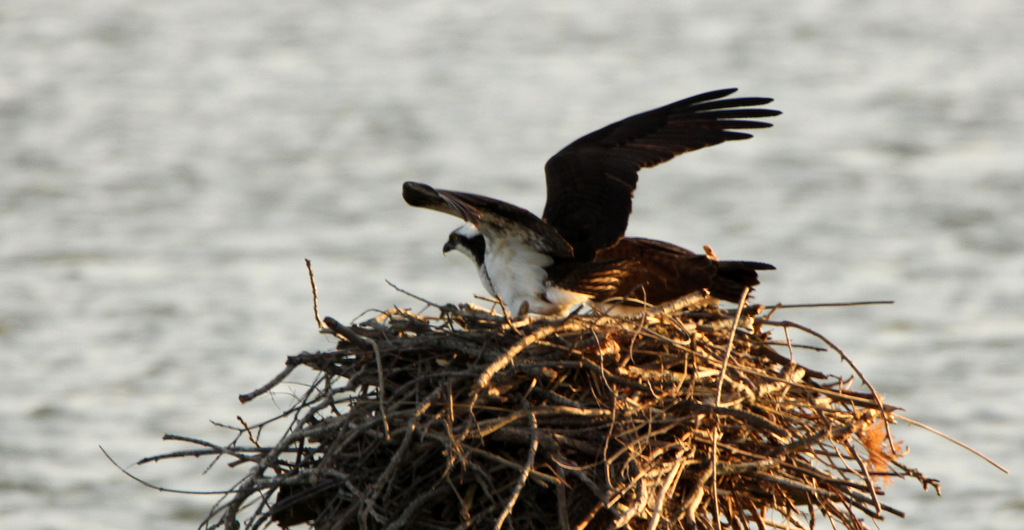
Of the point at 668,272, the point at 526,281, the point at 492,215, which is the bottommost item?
the point at 668,272

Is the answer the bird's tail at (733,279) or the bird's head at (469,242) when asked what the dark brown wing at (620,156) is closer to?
the bird's head at (469,242)

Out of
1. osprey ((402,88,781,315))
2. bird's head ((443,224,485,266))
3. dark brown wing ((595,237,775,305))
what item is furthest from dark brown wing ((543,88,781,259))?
bird's head ((443,224,485,266))

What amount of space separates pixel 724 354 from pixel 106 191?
22.6 m

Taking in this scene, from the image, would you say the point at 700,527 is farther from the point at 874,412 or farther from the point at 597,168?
the point at 597,168

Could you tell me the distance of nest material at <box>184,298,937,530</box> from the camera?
17.3ft

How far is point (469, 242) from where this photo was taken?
7289 millimetres

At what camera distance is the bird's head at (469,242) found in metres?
7.24

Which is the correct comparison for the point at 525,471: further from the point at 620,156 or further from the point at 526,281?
the point at 620,156

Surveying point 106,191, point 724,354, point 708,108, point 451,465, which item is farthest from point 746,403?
point 106,191

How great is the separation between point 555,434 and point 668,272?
146cm

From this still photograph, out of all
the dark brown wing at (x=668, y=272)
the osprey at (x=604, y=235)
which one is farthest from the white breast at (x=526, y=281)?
the dark brown wing at (x=668, y=272)

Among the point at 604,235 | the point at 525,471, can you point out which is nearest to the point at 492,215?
the point at 604,235

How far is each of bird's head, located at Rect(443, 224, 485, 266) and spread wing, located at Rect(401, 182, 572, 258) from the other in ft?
1.77

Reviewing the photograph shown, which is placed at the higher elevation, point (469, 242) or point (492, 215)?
point (469, 242)
